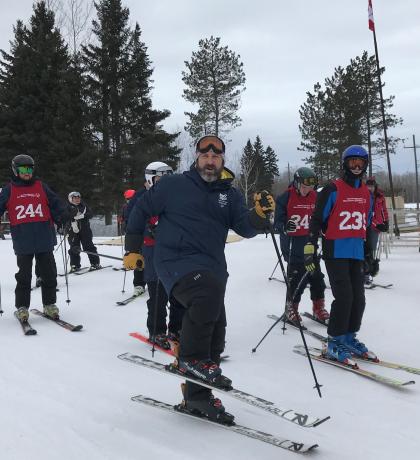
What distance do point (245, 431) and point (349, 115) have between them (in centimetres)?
3505

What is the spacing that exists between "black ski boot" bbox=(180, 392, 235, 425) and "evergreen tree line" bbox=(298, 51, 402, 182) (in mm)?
32594

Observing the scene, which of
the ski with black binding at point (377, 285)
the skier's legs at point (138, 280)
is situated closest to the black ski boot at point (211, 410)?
the skier's legs at point (138, 280)

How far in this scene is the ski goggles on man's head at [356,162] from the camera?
452 centimetres

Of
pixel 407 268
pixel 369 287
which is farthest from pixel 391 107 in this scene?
pixel 369 287

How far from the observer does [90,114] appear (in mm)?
29406

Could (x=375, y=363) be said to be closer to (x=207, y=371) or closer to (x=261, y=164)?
(x=207, y=371)

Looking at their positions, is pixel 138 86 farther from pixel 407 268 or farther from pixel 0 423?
pixel 0 423

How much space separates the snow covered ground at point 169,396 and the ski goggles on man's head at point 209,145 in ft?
6.14

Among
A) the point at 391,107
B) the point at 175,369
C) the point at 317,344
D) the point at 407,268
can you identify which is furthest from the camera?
the point at 391,107

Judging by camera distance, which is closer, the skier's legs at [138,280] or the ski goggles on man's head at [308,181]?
the ski goggles on man's head at [308,181]

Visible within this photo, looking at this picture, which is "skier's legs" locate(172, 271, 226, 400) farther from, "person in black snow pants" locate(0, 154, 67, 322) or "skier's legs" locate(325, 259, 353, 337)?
"person in black snow pants" locate(0, 154, 67, 322)

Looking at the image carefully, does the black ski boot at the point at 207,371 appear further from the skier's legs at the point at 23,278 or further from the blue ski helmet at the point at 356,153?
the skier's legs at the point at 23,278

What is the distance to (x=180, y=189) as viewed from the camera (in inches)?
129

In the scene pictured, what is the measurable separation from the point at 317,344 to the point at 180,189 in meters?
2.89
